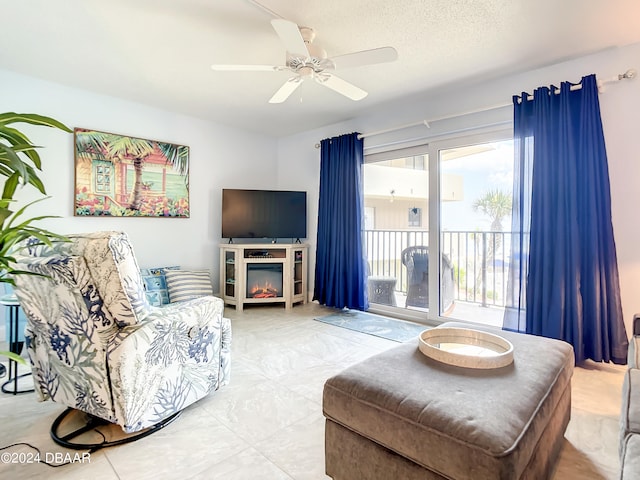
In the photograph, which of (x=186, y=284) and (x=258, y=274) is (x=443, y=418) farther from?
(x=258, y=274)

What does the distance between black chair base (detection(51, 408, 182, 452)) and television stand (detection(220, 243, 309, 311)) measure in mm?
2361

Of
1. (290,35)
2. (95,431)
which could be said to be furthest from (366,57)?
(95,431)

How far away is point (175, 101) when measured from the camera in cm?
356

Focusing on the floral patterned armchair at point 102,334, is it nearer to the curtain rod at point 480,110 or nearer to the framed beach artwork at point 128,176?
the framed beach artwork at point 128,176

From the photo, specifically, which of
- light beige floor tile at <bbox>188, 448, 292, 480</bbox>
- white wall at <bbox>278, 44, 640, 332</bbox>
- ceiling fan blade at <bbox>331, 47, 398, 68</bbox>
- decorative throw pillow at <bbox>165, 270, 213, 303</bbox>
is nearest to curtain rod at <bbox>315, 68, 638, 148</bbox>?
white wall at <bbox>278, 44, 640, 332</bbox>

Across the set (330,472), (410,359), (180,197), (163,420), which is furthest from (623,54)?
(180,197)

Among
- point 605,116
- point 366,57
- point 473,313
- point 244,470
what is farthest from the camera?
point 473,313

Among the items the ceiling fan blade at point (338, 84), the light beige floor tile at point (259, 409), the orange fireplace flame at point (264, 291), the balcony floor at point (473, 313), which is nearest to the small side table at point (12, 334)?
the light beige floor tile at point (259, 409)

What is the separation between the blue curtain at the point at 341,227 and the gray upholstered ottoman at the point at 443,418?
244 cm

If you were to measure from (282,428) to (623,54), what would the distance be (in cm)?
337

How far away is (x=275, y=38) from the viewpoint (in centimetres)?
234

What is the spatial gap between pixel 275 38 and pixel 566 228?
2.51 metres

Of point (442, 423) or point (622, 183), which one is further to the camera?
point (622, 183)

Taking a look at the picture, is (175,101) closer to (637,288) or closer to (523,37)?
(523,37)
